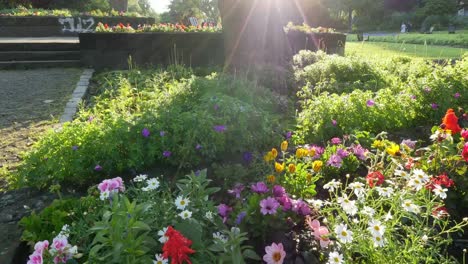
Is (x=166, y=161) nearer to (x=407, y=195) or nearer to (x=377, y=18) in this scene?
(x=407, y=195)

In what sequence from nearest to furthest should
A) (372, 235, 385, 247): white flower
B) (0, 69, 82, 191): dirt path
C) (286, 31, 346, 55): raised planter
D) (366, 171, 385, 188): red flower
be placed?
(372, 235, 385, 247): white flower < (366, 171, 385, 188): red flower < (0, 69, 82, 191): dirt path < (286, 31, 346, 55): raised planter

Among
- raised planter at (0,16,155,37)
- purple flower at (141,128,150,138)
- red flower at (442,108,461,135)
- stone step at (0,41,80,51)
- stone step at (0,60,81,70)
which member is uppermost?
raised planter at (0,16,155,37)

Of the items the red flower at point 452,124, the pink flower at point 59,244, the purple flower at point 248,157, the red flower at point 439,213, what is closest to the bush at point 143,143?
the purple flower at point 248,157

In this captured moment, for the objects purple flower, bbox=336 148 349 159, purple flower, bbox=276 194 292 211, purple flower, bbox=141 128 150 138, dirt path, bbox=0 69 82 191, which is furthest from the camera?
dirt path, bbox=0 69 82 191

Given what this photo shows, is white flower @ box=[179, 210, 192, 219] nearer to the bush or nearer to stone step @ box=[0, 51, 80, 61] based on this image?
the bush

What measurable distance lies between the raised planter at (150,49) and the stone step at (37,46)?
120 centimetres

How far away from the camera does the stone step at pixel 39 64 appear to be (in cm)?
903

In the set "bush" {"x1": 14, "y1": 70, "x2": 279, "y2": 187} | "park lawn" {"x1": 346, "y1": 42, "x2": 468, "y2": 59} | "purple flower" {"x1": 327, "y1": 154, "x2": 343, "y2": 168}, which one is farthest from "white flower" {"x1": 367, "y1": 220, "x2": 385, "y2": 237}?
"park lawn" {"x1": 346, "y1": 42, "x2": 468, "y2": 59}

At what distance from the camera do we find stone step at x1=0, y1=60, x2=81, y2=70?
355 inches

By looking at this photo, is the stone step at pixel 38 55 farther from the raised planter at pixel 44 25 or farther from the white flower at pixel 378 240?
the white flower at pixel 378 240

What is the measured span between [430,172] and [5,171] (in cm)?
353

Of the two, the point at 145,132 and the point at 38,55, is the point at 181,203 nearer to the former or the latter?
the point at 145,132

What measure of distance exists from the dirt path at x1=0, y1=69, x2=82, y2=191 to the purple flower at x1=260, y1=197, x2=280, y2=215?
238 cm

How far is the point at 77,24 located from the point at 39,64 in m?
7.97
